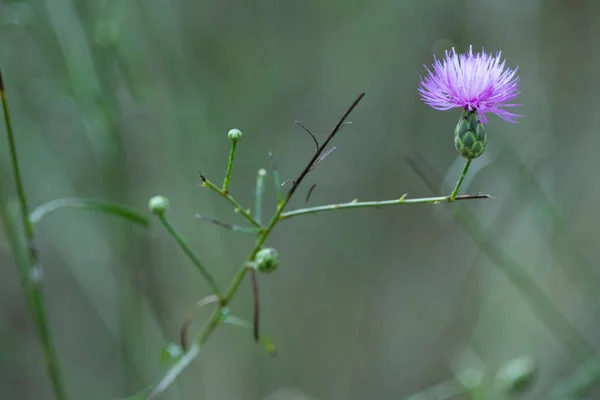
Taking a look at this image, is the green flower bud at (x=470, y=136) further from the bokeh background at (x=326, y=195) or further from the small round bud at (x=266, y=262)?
the bokeh background at (x=326, y=195)

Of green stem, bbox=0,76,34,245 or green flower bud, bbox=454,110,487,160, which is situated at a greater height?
green flower bud, bbox=454,110,487,160

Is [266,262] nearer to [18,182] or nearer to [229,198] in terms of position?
[229,198]

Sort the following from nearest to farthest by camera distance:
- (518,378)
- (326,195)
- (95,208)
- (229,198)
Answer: (229,198) → (95,208) → (518,378) → (326,195)

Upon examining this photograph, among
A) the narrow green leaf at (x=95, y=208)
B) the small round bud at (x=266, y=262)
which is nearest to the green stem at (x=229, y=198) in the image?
the small round bud at (x=266, y=262)

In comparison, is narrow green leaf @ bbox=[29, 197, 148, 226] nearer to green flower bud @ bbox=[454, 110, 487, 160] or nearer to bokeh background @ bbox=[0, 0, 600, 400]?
green flower bud @ bbox=[454, 110, 487, 160]

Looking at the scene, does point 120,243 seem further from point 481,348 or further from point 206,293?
point 481,348

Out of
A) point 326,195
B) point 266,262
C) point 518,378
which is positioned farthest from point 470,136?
point 326,195

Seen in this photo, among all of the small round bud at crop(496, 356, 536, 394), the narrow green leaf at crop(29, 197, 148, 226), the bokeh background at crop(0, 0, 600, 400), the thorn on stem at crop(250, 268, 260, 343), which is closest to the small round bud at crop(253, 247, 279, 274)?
the thorn on stem at crop(250, 268, 260, 343)
